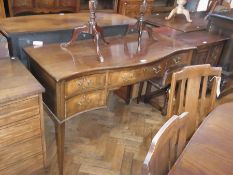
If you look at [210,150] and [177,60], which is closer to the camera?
[210,150]

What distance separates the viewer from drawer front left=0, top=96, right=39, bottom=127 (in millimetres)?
1178

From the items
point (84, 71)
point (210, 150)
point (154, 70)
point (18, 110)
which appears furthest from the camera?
point (154, 70)

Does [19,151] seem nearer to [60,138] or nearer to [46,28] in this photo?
[60,138]

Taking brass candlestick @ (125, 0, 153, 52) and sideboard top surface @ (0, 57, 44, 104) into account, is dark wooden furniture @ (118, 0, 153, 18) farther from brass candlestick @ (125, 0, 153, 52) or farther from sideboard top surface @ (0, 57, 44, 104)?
sideboard top surface @ (0, 57, 44, 104)

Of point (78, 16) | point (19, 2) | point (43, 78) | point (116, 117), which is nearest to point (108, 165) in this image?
point (116, 117)

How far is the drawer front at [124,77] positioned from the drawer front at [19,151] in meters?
0.54

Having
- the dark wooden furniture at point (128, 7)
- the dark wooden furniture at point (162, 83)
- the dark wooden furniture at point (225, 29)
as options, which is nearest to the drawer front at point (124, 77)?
the dark wooden furniture at point (162, 83)

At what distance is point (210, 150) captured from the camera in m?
0.98

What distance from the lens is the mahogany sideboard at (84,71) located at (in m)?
1.32

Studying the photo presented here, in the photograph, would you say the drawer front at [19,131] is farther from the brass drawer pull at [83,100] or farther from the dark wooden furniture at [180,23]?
the dark wooden furniture at [180,23]

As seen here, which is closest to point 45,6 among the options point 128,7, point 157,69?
point 128,7

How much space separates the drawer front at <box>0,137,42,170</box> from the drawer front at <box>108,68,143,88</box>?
1.76 ft

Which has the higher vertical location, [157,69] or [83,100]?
[157,69]

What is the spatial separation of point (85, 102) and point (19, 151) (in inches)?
17.5
